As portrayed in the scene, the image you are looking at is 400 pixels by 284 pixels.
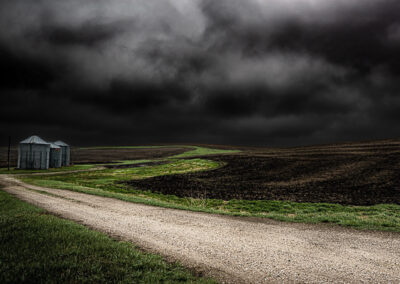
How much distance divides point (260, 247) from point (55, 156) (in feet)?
226

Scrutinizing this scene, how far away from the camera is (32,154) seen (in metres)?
55.0

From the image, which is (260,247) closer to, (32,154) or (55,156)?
(32,154)

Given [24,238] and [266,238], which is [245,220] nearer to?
[266,238]

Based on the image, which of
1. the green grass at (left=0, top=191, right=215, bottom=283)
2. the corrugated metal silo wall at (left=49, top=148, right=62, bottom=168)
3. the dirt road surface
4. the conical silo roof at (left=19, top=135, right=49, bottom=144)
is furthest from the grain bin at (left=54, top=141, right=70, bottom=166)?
the green grass at (left=0, top=191, right=215, bottom=283)

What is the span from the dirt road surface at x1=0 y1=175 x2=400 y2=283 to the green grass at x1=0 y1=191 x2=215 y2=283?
105cm

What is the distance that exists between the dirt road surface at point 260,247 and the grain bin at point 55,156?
190 feet

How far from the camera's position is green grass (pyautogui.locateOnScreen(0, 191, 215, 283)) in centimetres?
538

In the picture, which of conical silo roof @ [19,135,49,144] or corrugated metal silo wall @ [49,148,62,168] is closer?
conical silo roof @ [19,135,49,144]

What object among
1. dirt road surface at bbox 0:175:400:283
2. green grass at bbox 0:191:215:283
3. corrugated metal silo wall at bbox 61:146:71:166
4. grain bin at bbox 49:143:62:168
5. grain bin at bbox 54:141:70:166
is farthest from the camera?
corrugated metal silo wall at bbox 61:146:71:166

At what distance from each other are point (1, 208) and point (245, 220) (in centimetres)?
1555

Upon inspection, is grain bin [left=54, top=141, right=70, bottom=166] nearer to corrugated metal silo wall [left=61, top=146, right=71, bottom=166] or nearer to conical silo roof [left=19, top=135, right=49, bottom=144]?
corrugated metal silo wall [left=61, top=146, right=71, bottom=166]

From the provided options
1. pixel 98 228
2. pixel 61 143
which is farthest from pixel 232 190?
pixel 61 143

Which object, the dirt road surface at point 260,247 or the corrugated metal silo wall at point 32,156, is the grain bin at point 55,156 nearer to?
the corrugated metal silo wall at point 32,156

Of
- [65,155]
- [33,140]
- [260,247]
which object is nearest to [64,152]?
[65,155]
